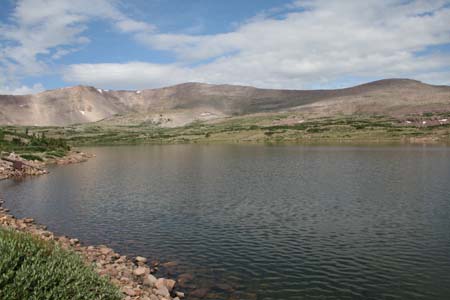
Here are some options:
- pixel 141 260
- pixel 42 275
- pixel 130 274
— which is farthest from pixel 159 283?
pixel 42 275

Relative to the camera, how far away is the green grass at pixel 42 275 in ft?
39.4

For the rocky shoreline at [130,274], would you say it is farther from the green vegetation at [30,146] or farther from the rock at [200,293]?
the green vegetation at [30,146]

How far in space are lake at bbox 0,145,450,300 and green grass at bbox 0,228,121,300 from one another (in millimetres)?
10555

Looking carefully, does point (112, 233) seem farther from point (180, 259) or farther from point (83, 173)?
point (83, 173)

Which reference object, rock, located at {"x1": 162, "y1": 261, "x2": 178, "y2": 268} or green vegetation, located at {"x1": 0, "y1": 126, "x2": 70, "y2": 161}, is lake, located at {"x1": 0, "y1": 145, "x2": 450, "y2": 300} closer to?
rock, located at {"x1": 162, "y1": 261, "x2": 178, "y2": 268}

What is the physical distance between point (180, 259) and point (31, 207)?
28795 mm

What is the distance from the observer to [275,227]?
123ft

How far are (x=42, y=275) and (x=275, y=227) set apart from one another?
89.5ft

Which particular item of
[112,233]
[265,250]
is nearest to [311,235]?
[265,250]

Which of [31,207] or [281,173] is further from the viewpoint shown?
[281,173]


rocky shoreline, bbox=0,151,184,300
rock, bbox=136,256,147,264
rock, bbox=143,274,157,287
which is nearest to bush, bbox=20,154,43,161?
rocky shoreline, bbox=0,151,184,300

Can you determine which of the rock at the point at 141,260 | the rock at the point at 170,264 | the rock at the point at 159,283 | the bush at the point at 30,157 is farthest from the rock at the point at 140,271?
the bush at the point at 30,157

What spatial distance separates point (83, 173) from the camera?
87.6m

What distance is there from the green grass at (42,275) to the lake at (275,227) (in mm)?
10555
